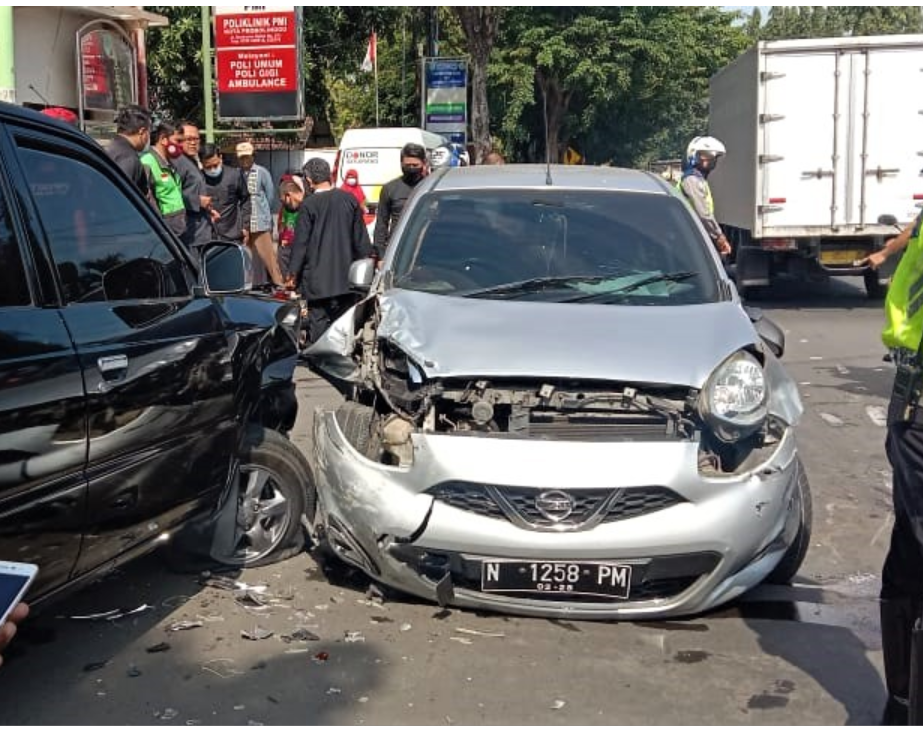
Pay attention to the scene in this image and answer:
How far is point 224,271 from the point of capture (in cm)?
452

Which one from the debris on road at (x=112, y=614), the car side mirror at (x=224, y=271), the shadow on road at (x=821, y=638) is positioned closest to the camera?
the shadow on road at (x=821, y=638)

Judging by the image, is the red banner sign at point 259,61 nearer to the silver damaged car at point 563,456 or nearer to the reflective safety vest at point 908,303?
the silver damaged car at point 563,456

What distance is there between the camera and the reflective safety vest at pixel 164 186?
8.11 meters

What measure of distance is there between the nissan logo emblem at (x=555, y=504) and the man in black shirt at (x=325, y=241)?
15.4 ft

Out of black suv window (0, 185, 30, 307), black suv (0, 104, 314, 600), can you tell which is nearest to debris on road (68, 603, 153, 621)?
black suv (0, 104, 314, 600)

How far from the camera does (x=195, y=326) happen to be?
409 centimetres

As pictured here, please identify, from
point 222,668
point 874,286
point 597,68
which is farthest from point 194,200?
point 597,68

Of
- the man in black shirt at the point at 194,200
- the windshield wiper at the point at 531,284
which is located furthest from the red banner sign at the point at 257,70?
the windshield wiper at the point at 531,284

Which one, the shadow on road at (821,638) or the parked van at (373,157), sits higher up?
the parked van at (373,157)

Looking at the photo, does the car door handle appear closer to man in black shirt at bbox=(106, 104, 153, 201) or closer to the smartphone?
the smartphone

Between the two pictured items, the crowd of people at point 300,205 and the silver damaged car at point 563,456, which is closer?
the silver damaged car at point 563,456

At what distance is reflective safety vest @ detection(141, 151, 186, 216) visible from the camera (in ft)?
26.6

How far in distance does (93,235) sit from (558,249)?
2337 mm

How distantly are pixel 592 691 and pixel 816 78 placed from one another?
11252mm
